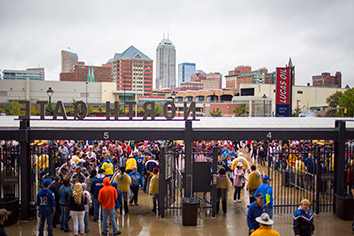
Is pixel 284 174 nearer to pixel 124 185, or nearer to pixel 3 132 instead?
pixel 124 185

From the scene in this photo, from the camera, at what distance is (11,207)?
1030 cm

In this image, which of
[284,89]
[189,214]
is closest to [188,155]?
[189,214]

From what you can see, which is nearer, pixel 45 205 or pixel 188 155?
pixel 45 205

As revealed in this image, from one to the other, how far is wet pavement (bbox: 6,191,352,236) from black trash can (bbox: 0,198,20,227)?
7.6 inches

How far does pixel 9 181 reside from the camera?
34.2 feet

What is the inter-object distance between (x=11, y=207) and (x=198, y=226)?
19.1ft

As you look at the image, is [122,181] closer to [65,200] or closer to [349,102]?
[65,200]

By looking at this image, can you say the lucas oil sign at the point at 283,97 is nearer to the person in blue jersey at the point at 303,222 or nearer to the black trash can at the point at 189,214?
the black trash can at the point at 189,214

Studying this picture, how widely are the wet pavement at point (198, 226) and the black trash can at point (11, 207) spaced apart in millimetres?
192

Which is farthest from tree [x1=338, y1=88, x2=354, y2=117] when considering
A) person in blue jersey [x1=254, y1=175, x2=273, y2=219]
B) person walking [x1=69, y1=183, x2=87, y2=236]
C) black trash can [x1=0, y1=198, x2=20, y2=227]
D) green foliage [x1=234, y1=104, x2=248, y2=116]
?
black trash can [x1=0, y1=198, x2=20, y2=227]

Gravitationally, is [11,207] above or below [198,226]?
above

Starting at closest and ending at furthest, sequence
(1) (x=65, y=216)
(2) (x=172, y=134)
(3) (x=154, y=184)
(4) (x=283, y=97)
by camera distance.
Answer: (1) (x=65, y=216) → (2) (x=172, y=134) → (3) (x=154, y=184) → (4) (x=283, y=97)

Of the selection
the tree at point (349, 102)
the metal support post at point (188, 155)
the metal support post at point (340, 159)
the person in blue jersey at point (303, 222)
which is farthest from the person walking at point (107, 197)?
the tree at point (349, 102)

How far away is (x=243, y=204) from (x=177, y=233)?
380cm
